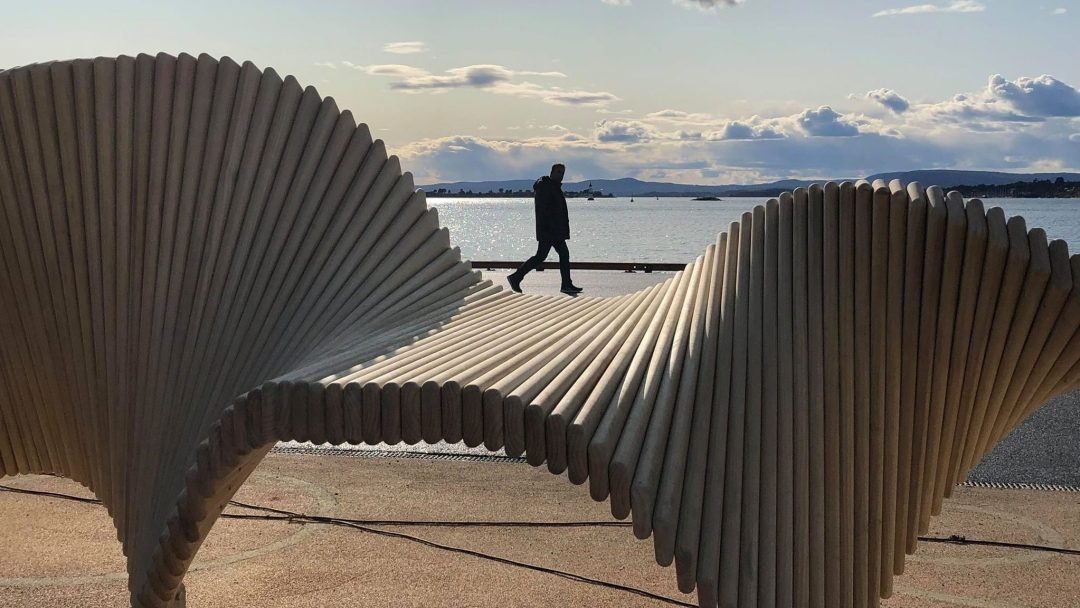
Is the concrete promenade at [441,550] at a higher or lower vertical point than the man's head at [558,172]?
lower

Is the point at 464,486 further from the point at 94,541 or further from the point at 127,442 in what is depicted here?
the point at 127,442

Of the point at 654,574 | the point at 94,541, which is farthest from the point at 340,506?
the point at 654,574

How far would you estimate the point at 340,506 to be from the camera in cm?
585

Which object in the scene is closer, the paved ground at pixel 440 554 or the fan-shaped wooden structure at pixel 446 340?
the fan-shaped wooden structure at pixel 446 340

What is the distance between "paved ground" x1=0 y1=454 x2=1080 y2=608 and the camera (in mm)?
4641

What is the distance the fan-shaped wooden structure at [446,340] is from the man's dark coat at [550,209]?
944cm

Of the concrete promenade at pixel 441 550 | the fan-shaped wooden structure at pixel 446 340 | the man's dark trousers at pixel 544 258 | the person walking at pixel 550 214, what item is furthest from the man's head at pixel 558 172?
the fan-shaped wooden structure at pixel 446 340

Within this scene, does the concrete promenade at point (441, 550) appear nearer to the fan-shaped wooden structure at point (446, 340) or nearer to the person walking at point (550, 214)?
the fan-shaped wooden structure at point (446, 340)

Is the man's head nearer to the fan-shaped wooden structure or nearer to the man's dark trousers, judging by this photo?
the man's dark trousers

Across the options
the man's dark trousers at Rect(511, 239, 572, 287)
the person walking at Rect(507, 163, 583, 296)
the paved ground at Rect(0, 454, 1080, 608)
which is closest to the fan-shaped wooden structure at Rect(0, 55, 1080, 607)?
the paved ground at Rect(0, 454, 1080, 608)

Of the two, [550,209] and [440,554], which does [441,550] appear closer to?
[440,554]

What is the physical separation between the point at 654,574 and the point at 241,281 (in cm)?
212

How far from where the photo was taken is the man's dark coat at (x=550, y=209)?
1422 cm

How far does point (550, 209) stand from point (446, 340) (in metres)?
10.6
